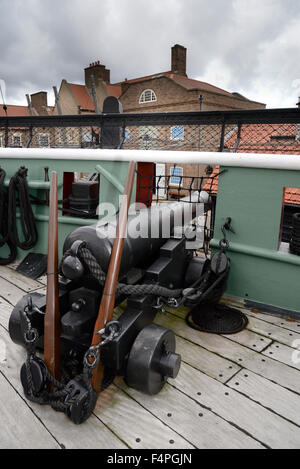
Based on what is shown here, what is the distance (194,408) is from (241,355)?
532 millimetres

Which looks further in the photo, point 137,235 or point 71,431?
point 137,235

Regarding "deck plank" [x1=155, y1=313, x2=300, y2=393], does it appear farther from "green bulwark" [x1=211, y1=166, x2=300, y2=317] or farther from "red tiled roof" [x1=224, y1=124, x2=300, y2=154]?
"red tiled roof" [x1=224, y1=124, x2=300, y2=154]

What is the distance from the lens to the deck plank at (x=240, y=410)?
132cm

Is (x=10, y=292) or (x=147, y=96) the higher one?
(x=147, y=96)

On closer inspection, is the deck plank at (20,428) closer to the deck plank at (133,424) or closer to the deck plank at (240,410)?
the deck plank at (133,424)

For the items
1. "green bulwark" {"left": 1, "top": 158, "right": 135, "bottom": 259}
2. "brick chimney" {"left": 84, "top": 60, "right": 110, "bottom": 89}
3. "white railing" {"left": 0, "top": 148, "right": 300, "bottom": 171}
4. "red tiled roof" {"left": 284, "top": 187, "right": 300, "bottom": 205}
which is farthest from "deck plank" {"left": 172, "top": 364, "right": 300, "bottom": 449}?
"brick chimney" {"left": 84, "top": 60, "right": 110, "bottom": 89}

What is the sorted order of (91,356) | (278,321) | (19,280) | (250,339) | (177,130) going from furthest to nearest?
(177,130) < (19,280) < (278,321) < (250,339) < (91,356)

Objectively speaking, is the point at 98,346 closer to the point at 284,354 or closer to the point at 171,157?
the point at 284,354

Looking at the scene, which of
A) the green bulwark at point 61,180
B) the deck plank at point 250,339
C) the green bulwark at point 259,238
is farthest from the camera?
the green bulwark at point 61,180

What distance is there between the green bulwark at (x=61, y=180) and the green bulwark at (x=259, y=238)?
98 cm

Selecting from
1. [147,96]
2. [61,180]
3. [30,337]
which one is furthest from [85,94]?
[30,337]

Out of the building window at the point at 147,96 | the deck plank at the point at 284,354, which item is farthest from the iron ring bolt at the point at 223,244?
the building window at the point at 147,96

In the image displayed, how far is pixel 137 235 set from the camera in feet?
6.15

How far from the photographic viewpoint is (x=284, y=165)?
7.37 ft
